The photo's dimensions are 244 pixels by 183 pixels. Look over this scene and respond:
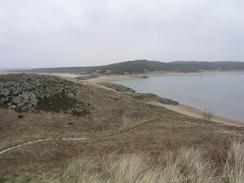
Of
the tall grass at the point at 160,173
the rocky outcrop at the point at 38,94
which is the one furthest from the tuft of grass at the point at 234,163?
the rocky outcrop at the point at 38,94

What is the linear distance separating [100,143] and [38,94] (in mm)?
13027

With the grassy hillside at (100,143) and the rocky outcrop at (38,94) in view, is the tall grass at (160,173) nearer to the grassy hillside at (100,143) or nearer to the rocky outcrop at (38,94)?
the grassy hillside at (100,143)

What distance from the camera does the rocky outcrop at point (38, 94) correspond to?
2622 cm

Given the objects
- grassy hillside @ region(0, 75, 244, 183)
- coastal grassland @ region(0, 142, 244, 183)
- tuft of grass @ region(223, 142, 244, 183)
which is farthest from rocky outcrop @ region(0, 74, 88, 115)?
tuft of grass @ region(223, 142, 244, 183)

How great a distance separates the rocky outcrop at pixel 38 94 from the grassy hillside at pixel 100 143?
0.88 feet

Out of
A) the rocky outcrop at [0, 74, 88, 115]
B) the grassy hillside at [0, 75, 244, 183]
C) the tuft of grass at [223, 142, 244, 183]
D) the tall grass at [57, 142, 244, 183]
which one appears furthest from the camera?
the rocky outcrop at [0, 74, 88, 115]

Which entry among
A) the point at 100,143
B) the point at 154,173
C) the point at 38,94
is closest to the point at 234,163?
the point at 154,173

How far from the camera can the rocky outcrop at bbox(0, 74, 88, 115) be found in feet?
86.0

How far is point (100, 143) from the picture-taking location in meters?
17.1

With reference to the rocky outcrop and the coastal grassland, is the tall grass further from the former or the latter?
the rocky outcrop

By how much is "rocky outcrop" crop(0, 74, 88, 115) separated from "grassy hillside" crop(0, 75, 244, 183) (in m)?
0.27

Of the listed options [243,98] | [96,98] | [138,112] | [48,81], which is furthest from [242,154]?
[243,98]

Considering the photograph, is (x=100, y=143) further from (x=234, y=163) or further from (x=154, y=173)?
(x=154, y=173)

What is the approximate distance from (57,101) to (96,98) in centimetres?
444
